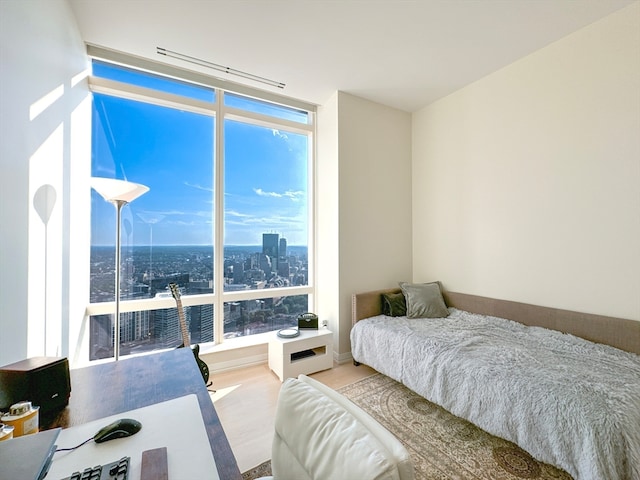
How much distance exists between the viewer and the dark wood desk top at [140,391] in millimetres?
855

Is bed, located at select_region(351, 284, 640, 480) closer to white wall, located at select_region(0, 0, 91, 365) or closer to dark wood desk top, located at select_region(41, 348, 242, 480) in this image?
dark wood desk top, located at select_region(41, 348, 242, 480)

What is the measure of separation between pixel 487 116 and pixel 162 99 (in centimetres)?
326

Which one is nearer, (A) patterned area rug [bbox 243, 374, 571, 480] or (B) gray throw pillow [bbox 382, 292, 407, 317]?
(A) patterned area rug [bbox 243, 374, 571, 480]

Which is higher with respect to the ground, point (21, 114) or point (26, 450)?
point (21, 114)

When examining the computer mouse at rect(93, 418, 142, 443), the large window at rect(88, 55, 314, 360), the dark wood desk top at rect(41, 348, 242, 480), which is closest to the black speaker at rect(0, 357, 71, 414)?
the dark wood desk top at rect(41, 348, 242, 480)

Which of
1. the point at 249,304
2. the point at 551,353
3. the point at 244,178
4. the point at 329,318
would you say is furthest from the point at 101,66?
the point at 551,353

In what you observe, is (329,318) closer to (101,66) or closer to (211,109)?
(211,109)

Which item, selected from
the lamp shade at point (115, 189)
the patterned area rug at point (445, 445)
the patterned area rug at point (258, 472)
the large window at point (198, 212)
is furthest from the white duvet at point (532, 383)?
the lamp shade at point (115, 189)

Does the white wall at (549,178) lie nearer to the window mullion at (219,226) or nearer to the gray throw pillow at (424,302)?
the gray throw pillow at (424,302)

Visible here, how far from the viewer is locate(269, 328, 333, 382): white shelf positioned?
8.34 feet

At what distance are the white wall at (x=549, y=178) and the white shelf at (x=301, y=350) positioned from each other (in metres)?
1.57

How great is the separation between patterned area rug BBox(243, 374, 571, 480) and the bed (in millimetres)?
164

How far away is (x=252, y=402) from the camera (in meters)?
2.23

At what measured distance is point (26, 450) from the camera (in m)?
0.66
